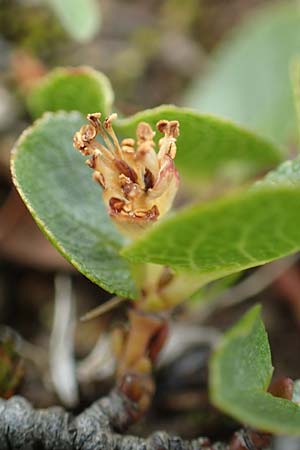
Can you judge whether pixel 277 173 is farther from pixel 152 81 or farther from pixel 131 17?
pixel 131 17

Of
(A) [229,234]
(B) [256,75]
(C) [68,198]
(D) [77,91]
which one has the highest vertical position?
(A) [229,234]

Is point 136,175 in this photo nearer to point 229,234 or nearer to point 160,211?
point 160,211

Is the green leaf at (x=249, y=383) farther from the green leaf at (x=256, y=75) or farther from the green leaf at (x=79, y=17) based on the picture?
the green leaf at (x=256, y=75)

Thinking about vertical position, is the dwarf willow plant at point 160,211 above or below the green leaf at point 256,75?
above

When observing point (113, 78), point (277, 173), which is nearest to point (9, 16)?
point (113, 78)

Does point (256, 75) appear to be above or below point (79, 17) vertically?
below

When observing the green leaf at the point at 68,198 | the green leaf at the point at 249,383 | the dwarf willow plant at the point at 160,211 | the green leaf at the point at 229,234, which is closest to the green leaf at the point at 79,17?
the dwarf willow plant at the point at 160,211

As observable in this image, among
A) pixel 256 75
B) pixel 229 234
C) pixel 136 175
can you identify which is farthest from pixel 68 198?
pixel 256 75
